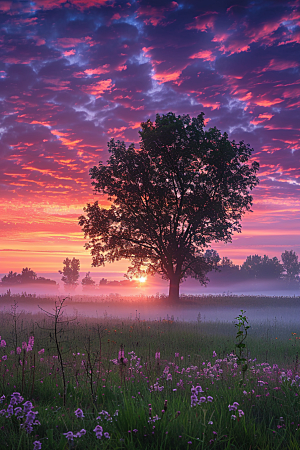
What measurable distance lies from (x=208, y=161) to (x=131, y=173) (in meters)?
6.38

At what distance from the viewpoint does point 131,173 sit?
1104 inches

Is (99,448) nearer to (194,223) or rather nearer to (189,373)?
(189,373)

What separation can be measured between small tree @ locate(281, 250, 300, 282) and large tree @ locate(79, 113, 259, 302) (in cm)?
12491

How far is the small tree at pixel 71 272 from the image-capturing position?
105m

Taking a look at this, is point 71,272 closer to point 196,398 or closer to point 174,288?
point 174,288

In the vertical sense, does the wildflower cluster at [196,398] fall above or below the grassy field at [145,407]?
above

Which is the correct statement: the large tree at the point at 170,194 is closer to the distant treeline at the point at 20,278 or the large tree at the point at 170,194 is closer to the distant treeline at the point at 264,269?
the distant treeline at the point at 20,278

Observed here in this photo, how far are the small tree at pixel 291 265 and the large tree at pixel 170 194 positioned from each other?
125 meters

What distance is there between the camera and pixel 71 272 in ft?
350

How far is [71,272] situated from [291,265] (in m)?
92.5

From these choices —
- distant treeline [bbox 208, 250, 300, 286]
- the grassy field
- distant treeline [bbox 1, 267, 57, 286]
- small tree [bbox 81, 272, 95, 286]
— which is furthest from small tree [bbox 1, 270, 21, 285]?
the grassy field

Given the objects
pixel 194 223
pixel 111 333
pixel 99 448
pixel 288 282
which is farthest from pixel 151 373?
pixel 288 282

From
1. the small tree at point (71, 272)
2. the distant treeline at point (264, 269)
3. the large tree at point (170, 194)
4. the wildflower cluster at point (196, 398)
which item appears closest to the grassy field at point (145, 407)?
the wildflower cluster at point (196, 398)

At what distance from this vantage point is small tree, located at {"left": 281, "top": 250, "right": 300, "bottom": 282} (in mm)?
141875
